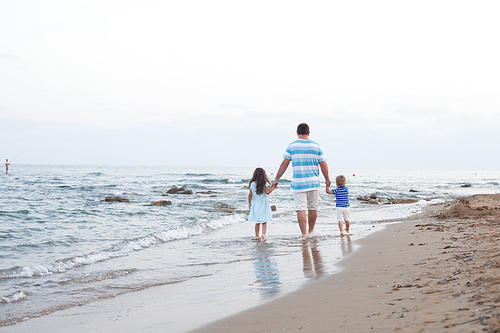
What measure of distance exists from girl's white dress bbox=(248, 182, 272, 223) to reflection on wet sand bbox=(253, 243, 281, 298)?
1.70 meters

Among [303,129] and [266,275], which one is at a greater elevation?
[303,129]

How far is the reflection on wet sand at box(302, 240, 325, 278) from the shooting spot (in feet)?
14.7

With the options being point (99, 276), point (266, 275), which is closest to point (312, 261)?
point (266, 275)

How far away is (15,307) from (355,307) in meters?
3.73

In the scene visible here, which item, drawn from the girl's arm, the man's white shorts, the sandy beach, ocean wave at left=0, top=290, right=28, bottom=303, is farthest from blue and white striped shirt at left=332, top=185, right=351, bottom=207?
ocean wave at left=0, top=290, right=28, bottom=303

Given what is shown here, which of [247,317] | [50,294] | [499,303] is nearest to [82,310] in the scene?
[50,294]

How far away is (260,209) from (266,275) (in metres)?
3.81

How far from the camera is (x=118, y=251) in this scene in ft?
23.5

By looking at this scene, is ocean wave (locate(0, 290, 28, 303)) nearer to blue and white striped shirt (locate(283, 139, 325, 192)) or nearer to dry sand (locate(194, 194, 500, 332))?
dry sand (locate(194, 194, 500, 332))

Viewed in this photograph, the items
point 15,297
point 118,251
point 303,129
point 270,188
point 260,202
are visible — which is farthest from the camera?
point 260,202

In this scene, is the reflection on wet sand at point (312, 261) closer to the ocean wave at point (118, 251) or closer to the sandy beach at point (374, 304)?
the sandy beach at point (374, 304)

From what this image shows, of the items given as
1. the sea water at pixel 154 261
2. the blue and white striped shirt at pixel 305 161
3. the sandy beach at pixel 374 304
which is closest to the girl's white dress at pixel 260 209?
the sea water at pixel 154 261

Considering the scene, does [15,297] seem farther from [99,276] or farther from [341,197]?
[341,197]

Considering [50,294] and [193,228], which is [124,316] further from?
[193,228]
